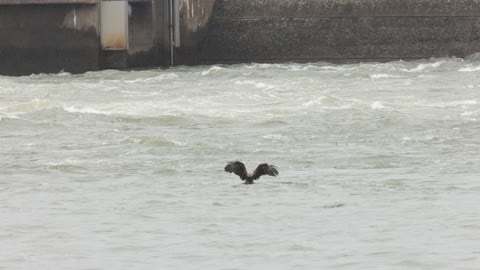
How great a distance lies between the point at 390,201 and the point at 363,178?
1777 millimetres

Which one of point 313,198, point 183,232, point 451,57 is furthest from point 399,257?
point 451,57

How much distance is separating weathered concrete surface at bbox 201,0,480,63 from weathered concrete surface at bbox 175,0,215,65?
57cm

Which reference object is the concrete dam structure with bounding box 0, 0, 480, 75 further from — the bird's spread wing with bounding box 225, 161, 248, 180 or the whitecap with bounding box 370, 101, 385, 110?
the bird's spread wing with bounding box 225, 161, 248, 180

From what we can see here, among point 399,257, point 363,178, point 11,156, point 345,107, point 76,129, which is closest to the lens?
point 399,257

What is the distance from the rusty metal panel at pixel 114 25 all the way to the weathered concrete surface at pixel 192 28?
1.76m

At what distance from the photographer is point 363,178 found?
1516 centimetres

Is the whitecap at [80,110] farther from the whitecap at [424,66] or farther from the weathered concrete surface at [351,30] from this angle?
the weathered concrete surface at [351,30]

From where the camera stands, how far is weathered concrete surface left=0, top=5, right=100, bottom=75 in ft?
104

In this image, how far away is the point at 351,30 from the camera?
116ft

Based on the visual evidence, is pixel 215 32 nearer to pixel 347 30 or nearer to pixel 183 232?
pixel 347 30

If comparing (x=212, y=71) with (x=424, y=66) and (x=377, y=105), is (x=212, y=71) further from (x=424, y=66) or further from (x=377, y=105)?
(x=377, y=105)

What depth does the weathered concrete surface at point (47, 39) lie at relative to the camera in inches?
1252

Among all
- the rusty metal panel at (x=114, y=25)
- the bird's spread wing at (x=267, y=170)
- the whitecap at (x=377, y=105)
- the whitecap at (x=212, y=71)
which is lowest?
the whitecap at (x=212, y=71)

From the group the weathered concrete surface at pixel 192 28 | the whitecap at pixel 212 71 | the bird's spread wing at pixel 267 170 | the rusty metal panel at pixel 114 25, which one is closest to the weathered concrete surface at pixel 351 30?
the weathered concrete surface at pixel 192 28
